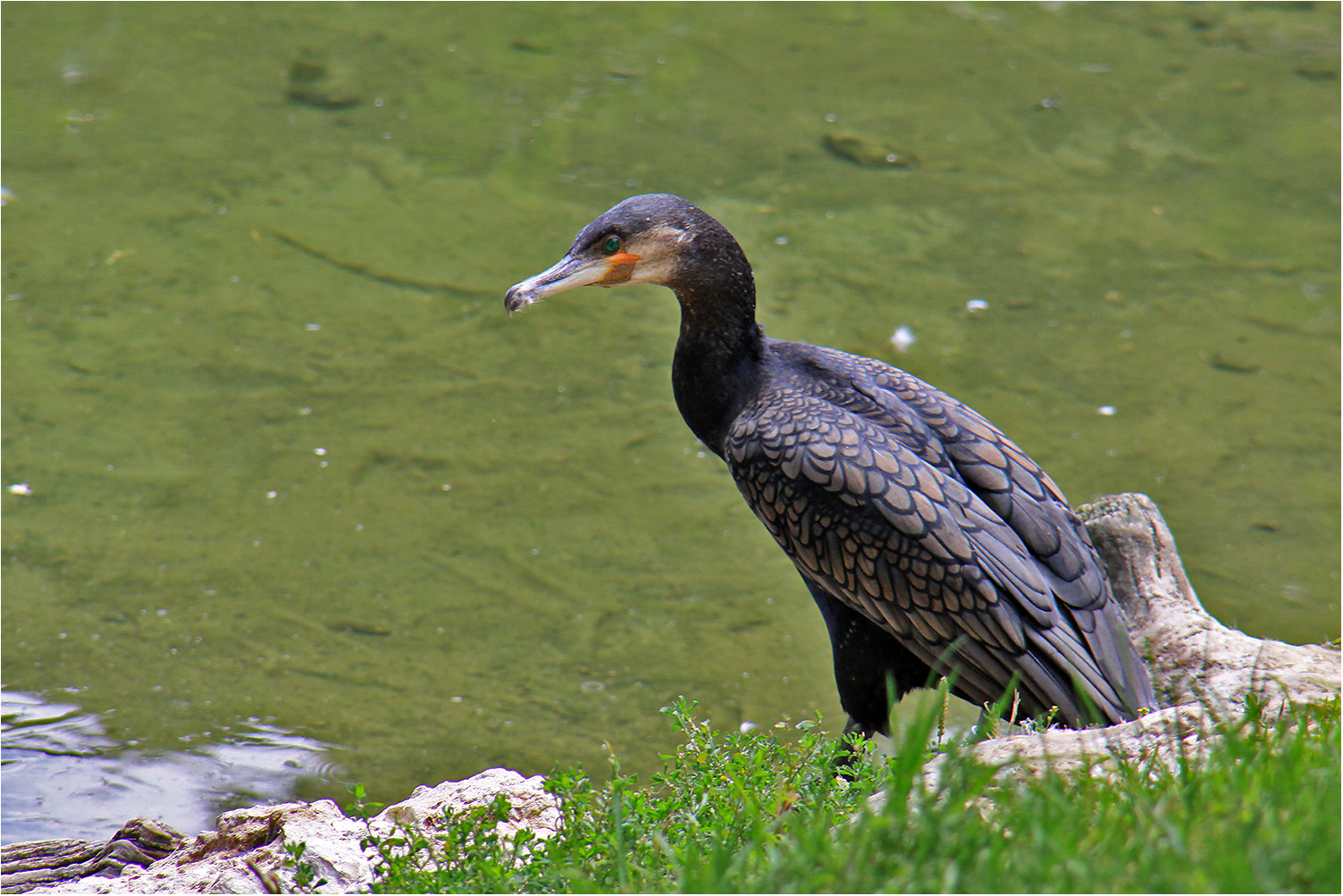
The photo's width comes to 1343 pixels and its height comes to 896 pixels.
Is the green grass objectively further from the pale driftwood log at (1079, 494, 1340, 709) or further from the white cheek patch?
the white cheek patch

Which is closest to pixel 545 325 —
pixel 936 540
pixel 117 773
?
pixel 117 773

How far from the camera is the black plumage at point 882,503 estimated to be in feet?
11.4

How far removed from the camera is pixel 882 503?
139 inches

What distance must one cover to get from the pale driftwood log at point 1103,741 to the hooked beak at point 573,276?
1389mm

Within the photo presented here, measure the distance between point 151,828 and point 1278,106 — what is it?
891cm

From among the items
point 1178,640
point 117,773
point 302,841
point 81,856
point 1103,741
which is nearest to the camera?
point 1103,741

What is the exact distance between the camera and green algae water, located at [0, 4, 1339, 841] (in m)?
4.88

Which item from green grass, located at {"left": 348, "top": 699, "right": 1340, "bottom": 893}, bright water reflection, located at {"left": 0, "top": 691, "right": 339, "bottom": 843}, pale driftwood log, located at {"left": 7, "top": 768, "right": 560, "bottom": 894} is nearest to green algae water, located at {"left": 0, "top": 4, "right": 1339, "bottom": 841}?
bright water reflection, located at {"left": 0, "top": 691, "right": 339, "bottom": 843}

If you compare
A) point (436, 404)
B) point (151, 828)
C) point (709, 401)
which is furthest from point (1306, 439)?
point (151, 828)

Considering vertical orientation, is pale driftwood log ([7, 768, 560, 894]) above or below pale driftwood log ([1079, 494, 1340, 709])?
below

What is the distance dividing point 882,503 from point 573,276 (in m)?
1.17

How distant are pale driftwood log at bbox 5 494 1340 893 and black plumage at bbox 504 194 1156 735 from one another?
29cm

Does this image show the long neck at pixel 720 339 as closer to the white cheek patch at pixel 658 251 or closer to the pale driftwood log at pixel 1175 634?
the white cheek patch at pixel 658 251

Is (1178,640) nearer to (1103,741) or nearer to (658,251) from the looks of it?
(1103,741)
